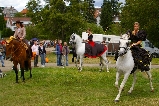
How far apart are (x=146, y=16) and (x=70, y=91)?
34374mm

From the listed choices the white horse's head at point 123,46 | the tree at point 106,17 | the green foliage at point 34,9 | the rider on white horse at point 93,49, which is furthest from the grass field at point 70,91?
the tree at point 106,17

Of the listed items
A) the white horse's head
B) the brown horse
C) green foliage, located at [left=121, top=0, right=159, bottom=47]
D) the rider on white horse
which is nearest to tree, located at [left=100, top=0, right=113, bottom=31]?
green foliage, located at [left=121, top=0, right=159, bottom=47]

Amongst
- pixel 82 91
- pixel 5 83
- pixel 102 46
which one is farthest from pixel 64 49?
pixel 82 91

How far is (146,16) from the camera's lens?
45.7 meters

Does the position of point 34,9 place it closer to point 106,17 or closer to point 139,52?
point 106,17

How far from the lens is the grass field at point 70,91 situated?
36.3 ft

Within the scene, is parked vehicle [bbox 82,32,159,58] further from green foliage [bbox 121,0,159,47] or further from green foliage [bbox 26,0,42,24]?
green foliage [bbox 26,0,42,24]

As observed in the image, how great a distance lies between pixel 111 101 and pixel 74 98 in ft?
4.85

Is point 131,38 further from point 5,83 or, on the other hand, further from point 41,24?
point 41,24

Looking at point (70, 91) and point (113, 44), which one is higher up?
point (113, 44)

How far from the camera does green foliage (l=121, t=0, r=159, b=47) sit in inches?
1741

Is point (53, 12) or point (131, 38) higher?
point (53, 12)

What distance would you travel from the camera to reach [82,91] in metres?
13.5

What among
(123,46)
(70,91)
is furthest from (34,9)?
(123,46)
